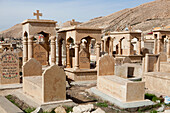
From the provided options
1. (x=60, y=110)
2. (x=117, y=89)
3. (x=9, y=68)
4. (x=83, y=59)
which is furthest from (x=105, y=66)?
(x=9, y=68)

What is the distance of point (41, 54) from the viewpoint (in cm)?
1236

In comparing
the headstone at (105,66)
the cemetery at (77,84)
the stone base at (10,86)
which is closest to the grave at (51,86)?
the cemetery at (77,84)

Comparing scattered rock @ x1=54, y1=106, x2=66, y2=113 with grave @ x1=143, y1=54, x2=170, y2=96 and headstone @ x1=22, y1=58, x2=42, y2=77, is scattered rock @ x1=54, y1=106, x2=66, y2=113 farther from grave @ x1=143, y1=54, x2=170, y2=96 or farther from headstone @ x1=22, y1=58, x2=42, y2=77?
grave @ x1=143, y1=54, x2=170, y2=96

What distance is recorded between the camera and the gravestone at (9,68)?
27.6 ft

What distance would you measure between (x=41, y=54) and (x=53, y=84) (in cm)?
700

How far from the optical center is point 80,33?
10219 mm

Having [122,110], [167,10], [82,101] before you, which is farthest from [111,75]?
[167,10]

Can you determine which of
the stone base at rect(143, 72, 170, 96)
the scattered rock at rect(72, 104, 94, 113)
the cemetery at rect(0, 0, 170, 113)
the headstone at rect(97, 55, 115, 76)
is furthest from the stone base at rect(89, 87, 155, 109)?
the stone base at rect(143, 72, 170, 96)

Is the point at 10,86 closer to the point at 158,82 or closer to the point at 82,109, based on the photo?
the point at 82,109

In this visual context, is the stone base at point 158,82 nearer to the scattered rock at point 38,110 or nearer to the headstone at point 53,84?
the headstone at point 53,84

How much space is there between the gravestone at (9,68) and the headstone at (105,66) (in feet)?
12.2

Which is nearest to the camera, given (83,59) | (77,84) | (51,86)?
(51,86)

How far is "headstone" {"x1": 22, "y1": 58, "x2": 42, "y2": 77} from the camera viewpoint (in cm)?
754

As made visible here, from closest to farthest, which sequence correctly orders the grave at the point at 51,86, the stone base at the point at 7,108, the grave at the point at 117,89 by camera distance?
the stone base at the point at 7,108 < the grave at the point at 51,86 < the grave at the point at 117,89
